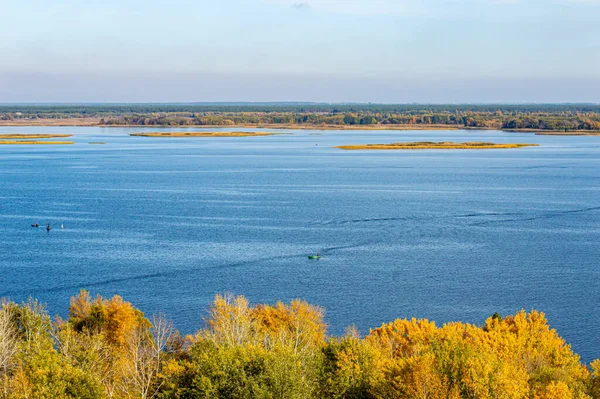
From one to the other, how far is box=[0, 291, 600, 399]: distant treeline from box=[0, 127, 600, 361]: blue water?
17.4 ft

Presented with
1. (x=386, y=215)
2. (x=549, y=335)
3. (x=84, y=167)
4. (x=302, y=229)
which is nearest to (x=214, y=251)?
(x=302, y=229)

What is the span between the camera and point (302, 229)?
45.0m

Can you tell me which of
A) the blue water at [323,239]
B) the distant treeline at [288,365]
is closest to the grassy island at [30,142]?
the blue water at [323,239]

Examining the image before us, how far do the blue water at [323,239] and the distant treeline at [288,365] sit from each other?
531 cm

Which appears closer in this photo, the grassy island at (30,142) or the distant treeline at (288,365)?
the distant treeline at (288,365)

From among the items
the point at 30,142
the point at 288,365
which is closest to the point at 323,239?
the point at 288,365

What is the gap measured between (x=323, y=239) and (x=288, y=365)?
25.8 metres

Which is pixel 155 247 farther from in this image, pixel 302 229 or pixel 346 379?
pixel 346 379

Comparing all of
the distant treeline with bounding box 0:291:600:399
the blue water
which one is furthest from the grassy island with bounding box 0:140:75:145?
the distant treeline with bounding box 0:291:600:399

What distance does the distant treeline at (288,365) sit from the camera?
53.4 ft

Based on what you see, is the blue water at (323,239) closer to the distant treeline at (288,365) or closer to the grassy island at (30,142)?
the distant treeline at (288,365)

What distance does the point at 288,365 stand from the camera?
1669 cm

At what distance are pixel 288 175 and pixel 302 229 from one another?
2796cm

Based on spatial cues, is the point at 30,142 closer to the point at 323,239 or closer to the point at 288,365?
the point at 323,239
